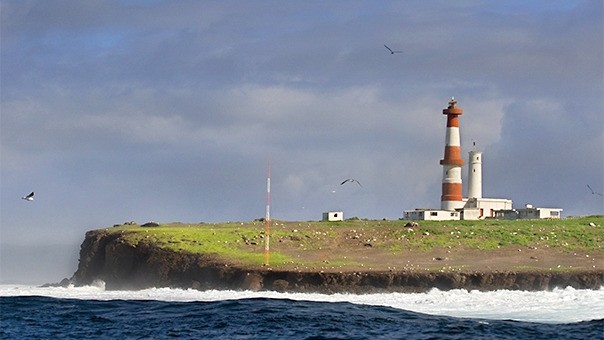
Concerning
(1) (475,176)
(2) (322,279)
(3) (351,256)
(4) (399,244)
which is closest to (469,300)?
(2) (322,279)

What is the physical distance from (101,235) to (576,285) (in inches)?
1353

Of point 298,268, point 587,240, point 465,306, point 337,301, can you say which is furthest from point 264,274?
point 587,240

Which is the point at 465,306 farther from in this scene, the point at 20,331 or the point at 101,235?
the point at 101,235

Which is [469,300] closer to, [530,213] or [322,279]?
[322,279]

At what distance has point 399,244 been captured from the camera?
71750mm

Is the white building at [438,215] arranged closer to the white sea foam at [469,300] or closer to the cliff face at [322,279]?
the cliff face at [322,279]

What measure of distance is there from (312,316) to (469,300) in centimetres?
1122

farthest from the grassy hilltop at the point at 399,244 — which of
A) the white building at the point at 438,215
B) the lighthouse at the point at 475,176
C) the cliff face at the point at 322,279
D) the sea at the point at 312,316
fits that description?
the lighthouse at the point at 475,176

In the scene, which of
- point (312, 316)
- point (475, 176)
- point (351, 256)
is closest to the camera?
point (312, 316)

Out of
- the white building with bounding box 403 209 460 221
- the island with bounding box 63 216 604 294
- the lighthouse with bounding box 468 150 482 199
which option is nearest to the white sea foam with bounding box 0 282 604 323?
the island with bounding box 63 216 604 294

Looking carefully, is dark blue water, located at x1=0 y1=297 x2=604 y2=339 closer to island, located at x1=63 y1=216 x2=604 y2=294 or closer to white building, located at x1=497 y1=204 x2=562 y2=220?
island, located at x1=63 y1=216 x2=604 y2=294

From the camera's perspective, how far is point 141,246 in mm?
69938

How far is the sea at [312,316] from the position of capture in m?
40.3

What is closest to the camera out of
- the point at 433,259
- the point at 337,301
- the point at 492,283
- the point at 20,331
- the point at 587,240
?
the point at 20,331
